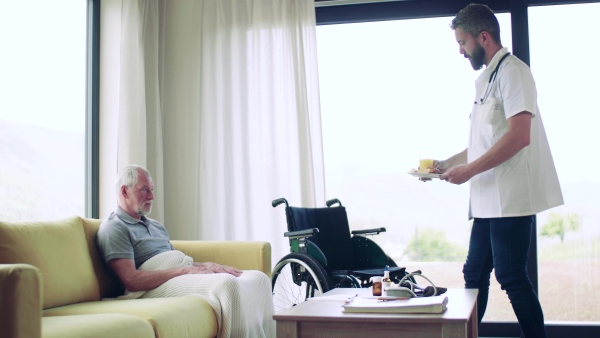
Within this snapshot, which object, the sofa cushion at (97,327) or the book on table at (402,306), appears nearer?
the sofa cushion at (97,327)

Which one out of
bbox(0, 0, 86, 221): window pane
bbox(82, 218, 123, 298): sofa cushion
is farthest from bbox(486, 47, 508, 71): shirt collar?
bbox(0, 0, 86, 221): window pane

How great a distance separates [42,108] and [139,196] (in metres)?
1.03

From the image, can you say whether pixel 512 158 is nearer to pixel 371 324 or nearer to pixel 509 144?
pixel 509 144

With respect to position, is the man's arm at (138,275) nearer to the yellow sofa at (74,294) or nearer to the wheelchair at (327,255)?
the yellow sofa at (74,294)

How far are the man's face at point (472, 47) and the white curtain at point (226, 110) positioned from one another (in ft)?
5.01

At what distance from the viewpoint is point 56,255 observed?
266 cm

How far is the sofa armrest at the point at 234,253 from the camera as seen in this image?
10.7ft

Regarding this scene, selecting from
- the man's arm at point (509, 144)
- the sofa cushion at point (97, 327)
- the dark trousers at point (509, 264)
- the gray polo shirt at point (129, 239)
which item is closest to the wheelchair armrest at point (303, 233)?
the gray polo shirt at point (129, 239)

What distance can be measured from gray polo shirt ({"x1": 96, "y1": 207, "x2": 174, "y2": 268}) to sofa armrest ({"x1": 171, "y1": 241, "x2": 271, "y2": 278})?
0.13 metres

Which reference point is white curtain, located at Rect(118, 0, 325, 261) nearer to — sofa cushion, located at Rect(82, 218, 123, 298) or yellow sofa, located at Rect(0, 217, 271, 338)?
yellow sofa, located at Rect(0, 217, 271, 338)

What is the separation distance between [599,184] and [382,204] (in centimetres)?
127

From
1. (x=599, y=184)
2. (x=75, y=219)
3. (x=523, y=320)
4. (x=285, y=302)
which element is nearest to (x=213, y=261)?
(x=75, y=219)

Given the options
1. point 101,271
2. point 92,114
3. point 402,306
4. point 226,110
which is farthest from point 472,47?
point 92,114

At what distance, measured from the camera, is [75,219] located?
2.95 metres
